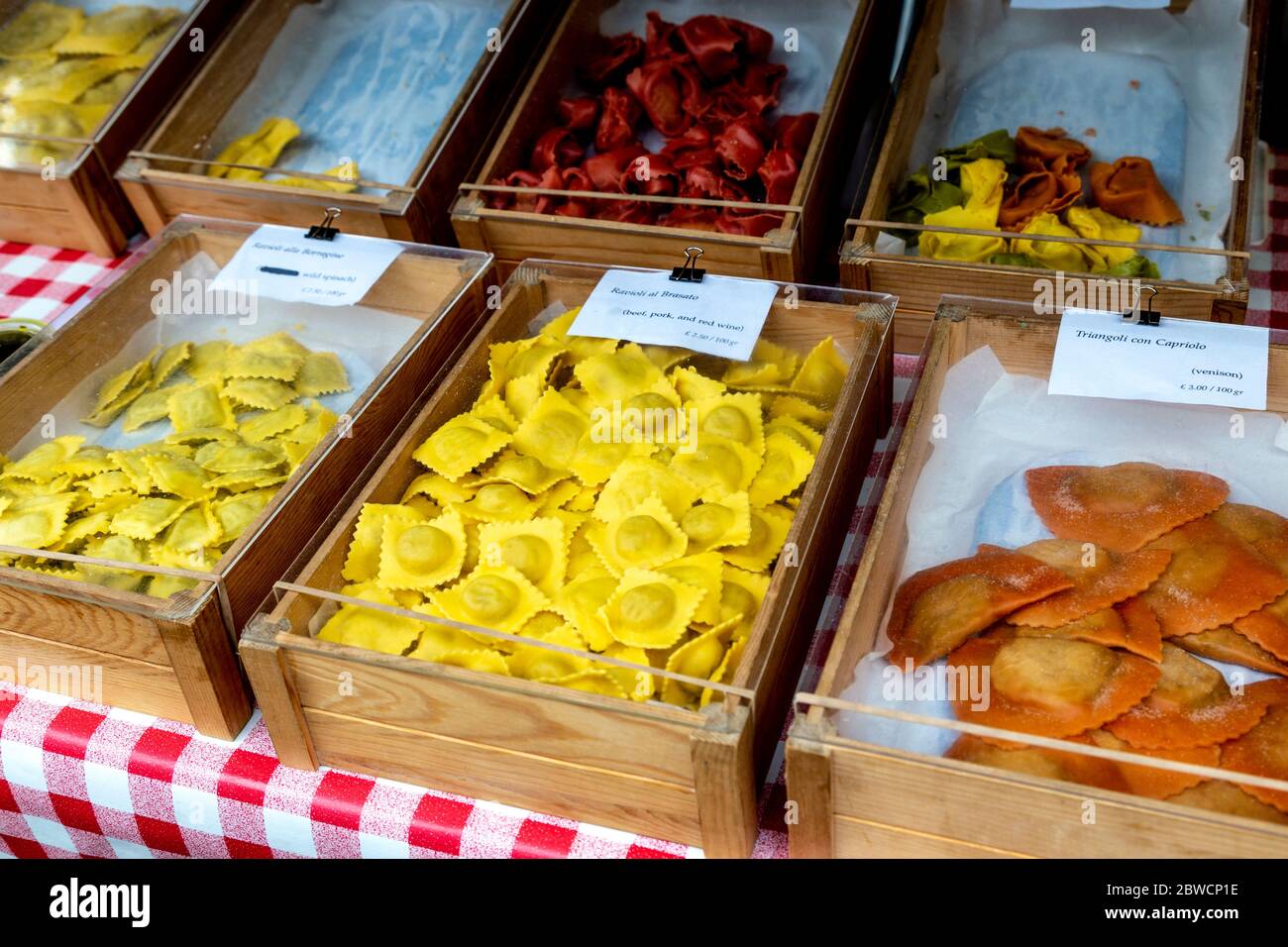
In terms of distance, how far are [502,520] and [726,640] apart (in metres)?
0.32

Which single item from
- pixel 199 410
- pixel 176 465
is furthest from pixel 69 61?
pixel 176 465

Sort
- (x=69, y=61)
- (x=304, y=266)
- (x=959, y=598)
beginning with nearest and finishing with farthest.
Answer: (x=959, y=598) → (x=304, y=266) → (x=69, y=61)

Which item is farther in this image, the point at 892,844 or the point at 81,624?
the point at 81,624

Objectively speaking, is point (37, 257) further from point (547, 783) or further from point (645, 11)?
point (547, 783)

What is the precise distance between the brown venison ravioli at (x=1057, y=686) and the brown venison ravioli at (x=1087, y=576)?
37 millimetres

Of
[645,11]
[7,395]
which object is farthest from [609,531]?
[645,11]

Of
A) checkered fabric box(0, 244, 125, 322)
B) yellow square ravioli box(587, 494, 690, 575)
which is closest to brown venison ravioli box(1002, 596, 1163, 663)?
yellow square ravioli box(587, 494, 690, 575)

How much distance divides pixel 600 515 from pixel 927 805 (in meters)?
0.52

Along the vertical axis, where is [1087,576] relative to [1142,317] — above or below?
below

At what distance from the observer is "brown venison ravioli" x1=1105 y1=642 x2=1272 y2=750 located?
3.62 feet

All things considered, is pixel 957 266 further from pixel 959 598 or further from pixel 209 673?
pixel 209 673

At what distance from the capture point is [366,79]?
8.10 ft

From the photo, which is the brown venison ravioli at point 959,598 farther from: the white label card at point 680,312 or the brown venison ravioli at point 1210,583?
the white label card at point 680,312
